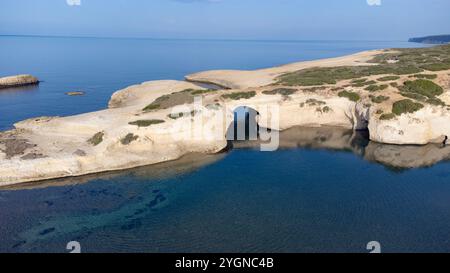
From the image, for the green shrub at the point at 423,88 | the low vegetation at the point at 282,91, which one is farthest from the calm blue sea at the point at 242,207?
the green shrub at the point at 423,88

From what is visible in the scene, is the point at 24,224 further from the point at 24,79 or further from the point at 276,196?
the point at 24,79

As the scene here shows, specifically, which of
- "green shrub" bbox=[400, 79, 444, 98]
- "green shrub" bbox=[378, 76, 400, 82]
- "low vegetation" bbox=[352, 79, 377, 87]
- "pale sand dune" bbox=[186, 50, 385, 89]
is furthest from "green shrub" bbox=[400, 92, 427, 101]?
"pale sand dune" bbox=[186, 50, 385, 89]

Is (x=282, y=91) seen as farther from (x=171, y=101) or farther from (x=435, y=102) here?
(x=435, y=102)

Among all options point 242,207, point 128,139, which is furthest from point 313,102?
point 242,207

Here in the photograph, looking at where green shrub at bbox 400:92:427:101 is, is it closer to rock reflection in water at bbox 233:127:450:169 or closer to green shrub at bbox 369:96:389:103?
green shrub at bbox 369:96:389:103

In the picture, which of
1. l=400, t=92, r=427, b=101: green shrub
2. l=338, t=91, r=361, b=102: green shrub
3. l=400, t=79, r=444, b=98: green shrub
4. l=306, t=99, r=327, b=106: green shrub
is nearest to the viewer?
l=400, t=92, r=427, b=101: green shrub
